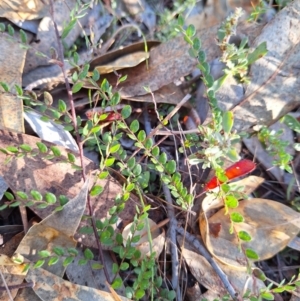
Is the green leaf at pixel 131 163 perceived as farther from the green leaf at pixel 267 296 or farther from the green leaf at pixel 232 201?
the green leaf at pixel 267 296

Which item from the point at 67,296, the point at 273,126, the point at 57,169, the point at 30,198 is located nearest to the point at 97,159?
the point at 57,169

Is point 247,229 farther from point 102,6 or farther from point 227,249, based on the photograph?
point 102,6

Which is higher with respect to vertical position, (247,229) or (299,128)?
(299,128)

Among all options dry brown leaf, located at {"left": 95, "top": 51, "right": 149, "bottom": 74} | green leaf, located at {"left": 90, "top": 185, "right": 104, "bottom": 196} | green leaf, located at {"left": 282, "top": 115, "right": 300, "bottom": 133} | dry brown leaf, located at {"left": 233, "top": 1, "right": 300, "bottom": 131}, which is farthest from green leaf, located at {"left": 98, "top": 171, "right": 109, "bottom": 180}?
green leaf, located at {"left": 282, "top": 115, "right": 300, "bottom": 133}

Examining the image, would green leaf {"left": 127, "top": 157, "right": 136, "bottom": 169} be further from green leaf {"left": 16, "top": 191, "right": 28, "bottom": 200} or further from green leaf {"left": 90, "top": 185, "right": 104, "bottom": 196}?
green leaf {"left": 16, "top": 191, "right": 28, "bottom": 200}

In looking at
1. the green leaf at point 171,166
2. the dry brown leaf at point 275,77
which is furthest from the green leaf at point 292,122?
the green leaf at point 171,166

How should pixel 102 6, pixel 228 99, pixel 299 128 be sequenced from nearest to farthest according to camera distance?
pixel 299 128, pixel 228 99, pixel 102 6
